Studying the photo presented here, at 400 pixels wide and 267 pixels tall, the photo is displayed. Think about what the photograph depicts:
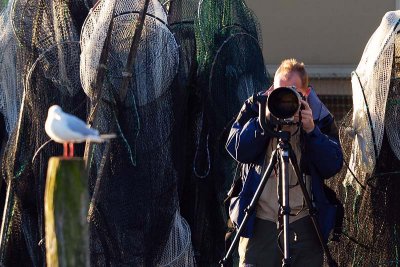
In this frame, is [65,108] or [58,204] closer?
[58,204]

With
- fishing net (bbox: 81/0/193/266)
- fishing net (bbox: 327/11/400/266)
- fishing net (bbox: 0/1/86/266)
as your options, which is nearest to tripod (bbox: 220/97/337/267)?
fishing net (bbox: 327/11/400/266)

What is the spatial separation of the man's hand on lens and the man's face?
0.87 feet

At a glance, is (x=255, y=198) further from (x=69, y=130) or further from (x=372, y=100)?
(x=69, y=130)

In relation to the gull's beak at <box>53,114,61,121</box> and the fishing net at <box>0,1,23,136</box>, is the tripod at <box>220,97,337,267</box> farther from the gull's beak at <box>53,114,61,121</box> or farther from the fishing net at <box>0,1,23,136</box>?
the fishing net at <box>0,1,23,136</box>

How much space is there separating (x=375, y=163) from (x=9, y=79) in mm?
2493

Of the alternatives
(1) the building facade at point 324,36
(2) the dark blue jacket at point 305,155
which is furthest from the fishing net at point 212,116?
(1) the building facade at point 324,36

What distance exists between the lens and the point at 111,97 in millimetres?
7000

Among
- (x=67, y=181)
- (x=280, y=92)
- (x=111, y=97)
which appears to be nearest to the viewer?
(x=67, y=181)

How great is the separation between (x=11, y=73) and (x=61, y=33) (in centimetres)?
50

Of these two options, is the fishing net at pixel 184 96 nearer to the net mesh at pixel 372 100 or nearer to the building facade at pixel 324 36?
the net mesh at pixel 372 100

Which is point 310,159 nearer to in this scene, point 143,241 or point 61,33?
point 143,241

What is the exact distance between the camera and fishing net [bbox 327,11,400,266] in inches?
271

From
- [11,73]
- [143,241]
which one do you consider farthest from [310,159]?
[11,73]

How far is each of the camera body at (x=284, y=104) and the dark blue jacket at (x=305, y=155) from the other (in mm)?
175
